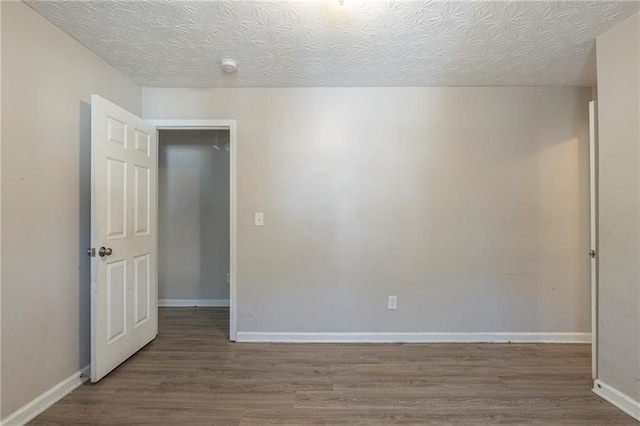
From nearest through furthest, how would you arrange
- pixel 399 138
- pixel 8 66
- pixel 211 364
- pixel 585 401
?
pixel 8 66, pixel 585 401, pixel 211 364, pixel 399 138

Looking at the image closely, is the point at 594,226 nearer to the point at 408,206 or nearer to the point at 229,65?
the point at 408,206

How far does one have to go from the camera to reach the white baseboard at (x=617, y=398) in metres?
1.71

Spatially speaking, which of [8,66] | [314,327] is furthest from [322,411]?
[8,66]

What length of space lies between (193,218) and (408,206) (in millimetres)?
2676

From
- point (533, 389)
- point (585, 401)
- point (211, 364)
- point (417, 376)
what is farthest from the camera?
point (211, 364)

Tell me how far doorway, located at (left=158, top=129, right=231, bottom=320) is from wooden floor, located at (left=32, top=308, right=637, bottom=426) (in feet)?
4.00

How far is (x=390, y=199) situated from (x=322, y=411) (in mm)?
1670

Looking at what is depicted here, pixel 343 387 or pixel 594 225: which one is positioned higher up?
pixel 594 225

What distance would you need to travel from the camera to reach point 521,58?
218 cm

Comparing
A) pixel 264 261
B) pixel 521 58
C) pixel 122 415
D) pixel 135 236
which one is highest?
pixel 521 58

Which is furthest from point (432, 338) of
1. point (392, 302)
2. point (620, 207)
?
point (620, 207)

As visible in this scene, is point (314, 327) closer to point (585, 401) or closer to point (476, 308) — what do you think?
point (476, 308)

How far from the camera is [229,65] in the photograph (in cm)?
223

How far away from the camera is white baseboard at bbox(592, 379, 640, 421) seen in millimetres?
1713
